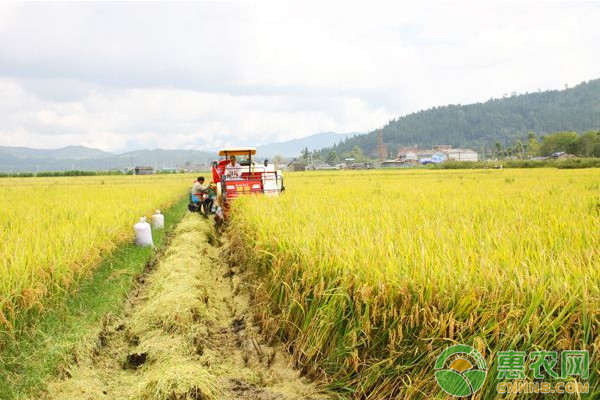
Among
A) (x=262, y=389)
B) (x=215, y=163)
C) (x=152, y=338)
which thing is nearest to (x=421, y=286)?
(x=262, y=389)

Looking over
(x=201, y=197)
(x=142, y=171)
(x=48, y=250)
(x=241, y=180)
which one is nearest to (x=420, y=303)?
(x=48, y=250)

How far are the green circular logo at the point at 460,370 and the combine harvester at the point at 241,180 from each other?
8614mm

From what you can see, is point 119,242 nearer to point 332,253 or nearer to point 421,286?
point 332,253

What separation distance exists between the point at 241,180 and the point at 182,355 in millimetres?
7817

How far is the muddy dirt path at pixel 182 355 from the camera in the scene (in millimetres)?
3090

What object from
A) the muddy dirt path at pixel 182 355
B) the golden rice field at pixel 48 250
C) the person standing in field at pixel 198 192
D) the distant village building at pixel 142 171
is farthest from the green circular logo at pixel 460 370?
the distant village building at pixel 142 171

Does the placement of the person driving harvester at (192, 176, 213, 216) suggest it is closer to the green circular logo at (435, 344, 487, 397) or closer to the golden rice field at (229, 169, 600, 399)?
the golden rice field at (229, 169, 600, 399)

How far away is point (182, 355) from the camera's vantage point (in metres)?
3.64

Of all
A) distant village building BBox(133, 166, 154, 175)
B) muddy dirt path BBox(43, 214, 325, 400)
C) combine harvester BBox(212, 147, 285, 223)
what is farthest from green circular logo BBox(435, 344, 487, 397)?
distant village building BBox(133, 166, 154, 175)

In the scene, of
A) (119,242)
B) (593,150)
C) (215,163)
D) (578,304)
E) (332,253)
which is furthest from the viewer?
(593,150)

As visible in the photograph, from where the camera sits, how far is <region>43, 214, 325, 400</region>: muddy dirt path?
3090 mm

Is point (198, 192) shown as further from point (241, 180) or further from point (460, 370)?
point (460, 370)

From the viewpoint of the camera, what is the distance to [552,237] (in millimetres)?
3871

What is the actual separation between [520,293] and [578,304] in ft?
0.96
